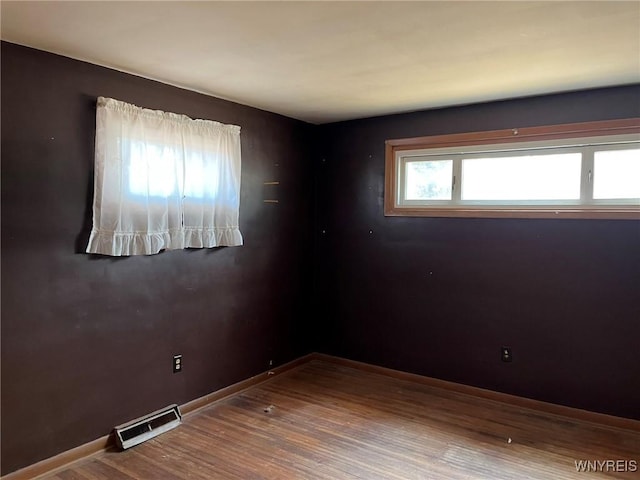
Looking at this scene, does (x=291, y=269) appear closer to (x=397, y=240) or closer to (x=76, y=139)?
(x=397, y=240)

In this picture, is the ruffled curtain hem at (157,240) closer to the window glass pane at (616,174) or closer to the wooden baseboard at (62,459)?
the wooden baseboard at (62,459)

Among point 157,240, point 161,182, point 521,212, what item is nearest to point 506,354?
point 521,212

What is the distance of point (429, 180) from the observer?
391cm

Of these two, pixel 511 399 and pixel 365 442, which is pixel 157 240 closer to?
pixel 365 442

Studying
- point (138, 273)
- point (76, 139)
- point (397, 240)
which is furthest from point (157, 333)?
point (397, 240)

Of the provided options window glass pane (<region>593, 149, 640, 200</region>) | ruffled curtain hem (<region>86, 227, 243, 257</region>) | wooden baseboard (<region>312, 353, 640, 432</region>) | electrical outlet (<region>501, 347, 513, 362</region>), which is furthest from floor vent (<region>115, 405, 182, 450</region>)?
window glass pane (<region>593, 149, 640, 200</region>)

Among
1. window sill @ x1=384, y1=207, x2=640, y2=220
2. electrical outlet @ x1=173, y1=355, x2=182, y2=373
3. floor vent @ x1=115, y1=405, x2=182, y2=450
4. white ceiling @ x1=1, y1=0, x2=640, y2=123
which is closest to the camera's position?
white ceiling @ x1=1, y1=0, x2=640, y2=123

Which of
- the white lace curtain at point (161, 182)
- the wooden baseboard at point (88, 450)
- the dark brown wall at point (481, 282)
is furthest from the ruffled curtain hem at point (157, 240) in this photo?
the dark brown wall at point (481, 282)

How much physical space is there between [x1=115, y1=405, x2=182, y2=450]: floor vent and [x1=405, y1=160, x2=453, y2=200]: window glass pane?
8.44 ft

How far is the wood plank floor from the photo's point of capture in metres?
2.54

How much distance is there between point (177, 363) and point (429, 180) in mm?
2518

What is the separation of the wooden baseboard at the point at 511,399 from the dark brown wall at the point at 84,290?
113 cm

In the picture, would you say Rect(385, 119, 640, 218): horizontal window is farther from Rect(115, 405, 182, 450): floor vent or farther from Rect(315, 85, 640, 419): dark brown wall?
Rect(115, 405, 182, 450): floor vent

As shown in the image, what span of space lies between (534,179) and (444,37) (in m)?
1.70
